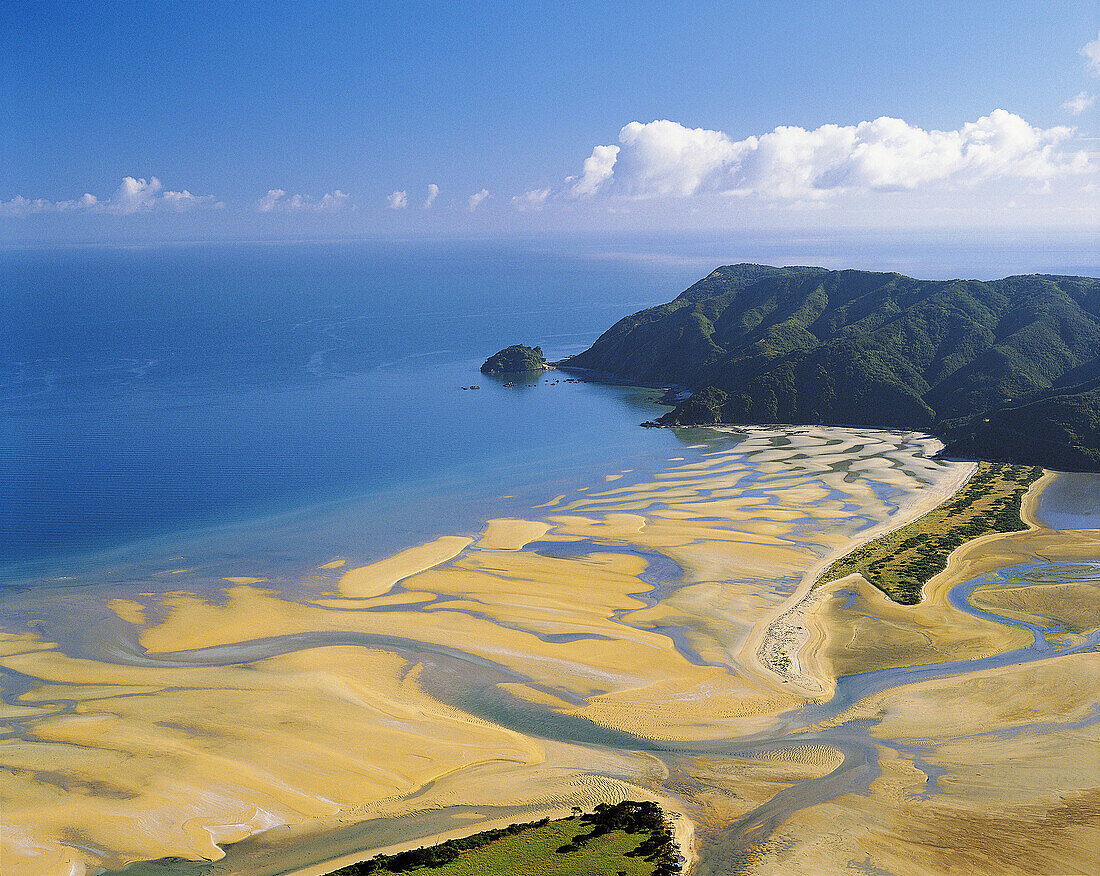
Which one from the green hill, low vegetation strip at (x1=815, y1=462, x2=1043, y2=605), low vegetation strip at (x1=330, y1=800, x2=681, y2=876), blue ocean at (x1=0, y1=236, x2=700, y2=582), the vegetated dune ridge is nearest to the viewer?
low vegetation strip at (x1=330, y1=800, x2=681, y2=876)

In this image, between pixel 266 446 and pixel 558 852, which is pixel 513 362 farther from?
pixel 558 852

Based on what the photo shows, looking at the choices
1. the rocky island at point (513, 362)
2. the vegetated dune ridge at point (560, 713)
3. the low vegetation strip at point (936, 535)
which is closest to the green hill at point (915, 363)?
the low vegetation strip at point (936, 535)

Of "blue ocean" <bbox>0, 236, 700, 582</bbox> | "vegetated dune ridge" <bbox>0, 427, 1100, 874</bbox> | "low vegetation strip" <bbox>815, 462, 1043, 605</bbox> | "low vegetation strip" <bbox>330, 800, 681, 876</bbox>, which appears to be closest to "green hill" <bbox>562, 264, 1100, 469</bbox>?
"low vegetation strip" <bbox>815, 462, 1043, 605</bbox>

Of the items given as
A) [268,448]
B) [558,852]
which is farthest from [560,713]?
[268,448]

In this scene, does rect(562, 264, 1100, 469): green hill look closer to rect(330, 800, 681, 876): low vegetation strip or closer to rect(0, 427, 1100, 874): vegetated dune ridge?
rect(0, 427, 1100, 874): vegetated dune ridge

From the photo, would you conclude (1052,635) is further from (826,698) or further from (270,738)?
(270,738)

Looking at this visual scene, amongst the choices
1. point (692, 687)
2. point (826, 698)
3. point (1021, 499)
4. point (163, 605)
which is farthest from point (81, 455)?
point (1021, 499)
